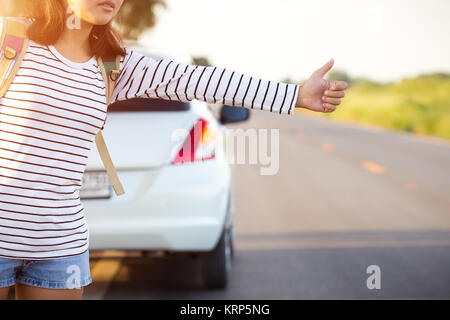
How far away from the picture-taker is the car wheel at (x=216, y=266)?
515 cm

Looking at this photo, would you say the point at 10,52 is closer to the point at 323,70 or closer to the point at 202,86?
the point at 202,86

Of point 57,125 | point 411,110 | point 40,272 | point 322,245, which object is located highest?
point 411,110

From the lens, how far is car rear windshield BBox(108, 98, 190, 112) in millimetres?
4836

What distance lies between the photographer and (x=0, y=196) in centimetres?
204

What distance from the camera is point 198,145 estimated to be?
488 cm

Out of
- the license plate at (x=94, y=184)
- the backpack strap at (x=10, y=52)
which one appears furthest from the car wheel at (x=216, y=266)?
the backpack strap at (x=10, y=52)

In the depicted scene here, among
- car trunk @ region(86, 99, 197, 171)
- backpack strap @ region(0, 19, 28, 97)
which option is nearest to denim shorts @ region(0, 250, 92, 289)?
backpack strap @ region(0, 19, 28, 97)

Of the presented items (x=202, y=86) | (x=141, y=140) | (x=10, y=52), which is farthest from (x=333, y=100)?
(x=141, y=140)

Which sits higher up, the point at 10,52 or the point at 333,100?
the point at 10,52

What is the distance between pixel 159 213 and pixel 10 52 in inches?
110

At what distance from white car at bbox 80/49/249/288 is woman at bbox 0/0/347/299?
2.37 metres

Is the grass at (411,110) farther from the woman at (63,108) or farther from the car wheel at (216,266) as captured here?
the woman at (63,108)

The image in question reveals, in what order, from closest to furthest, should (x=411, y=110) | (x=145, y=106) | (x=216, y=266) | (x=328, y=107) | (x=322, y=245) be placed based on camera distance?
(x=328, y=107) < (x=145, y=106) < (x=216, y=266) < (x=322, y=245) < (x=411, y=110)

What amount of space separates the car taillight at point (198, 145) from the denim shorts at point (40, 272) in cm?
256
